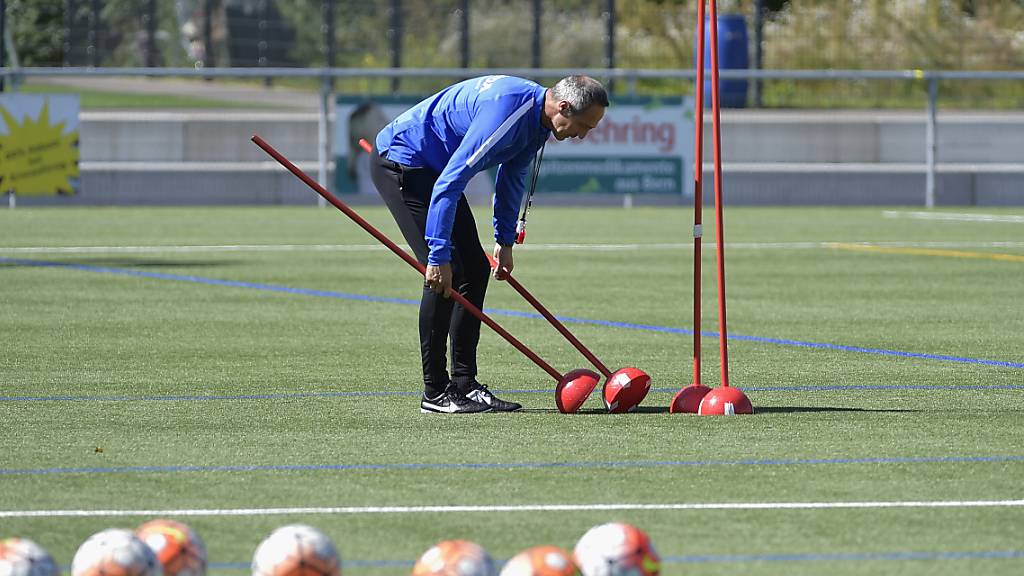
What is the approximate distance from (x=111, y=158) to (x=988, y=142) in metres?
13.0

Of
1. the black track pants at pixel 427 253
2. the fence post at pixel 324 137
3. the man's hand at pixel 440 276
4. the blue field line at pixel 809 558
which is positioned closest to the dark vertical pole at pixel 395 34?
the fence post at pixel 324 137

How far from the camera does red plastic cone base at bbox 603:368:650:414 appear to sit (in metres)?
7.73

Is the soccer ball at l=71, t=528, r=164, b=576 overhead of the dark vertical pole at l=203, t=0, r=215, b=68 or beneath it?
beneath

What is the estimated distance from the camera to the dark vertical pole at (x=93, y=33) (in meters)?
33.3

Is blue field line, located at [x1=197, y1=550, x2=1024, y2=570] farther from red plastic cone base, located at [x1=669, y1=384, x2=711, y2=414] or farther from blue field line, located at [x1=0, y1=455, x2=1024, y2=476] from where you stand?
red plastic cone base, located at [x1=669, y1=384, x2=711, y2=414]

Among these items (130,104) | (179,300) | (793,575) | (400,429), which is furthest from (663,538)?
(130,104)

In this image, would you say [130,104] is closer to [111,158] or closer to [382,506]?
[111,158]

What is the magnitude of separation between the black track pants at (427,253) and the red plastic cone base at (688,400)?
946 millimetres

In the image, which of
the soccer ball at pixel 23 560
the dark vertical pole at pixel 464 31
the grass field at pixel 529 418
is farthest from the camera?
the dark vertical pole at pixel 464 31

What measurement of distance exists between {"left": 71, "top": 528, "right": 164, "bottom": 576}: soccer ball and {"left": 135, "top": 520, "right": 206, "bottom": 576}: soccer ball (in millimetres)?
40

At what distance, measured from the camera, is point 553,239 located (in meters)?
19.2

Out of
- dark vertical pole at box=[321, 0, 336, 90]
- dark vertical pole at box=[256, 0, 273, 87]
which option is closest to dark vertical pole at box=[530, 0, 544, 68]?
dark vertical pole at box=[321, 0, 336, 90]

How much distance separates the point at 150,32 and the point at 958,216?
17.1 meters

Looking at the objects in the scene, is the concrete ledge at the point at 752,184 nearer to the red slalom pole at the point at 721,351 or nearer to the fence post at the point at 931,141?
the fence post at the point at 931,141
